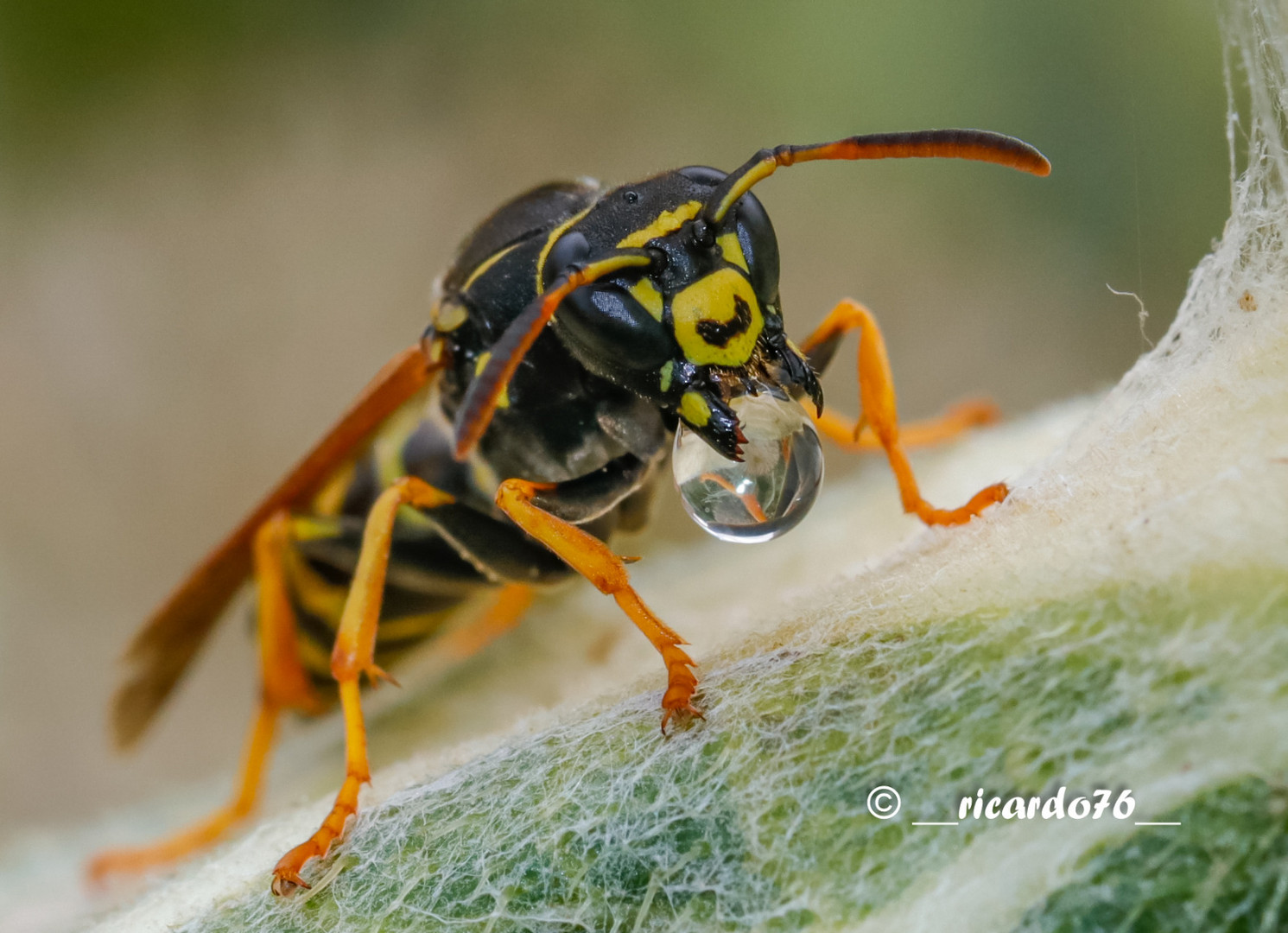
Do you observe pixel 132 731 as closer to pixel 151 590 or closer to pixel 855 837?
pixel 151 590

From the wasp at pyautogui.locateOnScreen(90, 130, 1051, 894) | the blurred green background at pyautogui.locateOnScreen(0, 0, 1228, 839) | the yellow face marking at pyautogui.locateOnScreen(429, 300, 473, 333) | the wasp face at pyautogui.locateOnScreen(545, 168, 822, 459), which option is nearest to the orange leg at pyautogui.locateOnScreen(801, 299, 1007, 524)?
the wasp at pyautogui.locateOnScreen(90, 130, 1051, 894)

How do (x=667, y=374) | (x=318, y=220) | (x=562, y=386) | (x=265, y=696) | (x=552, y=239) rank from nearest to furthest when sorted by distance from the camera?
(x=667, y=374) → (x=552, y=239) → (x=562, y=386) → (x=265, y=696) → (x=318, y=220)

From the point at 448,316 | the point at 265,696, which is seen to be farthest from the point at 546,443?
the point at 265,696

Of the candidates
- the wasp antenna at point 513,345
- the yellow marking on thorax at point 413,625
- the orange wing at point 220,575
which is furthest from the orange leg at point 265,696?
the wasp antenna at point 513,345

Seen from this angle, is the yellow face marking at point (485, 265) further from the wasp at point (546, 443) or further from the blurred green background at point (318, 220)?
the blurred green background at point (318, 220)

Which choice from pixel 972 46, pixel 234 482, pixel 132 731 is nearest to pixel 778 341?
pixel 132 731

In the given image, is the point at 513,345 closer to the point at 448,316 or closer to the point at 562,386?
the point at 562,386
